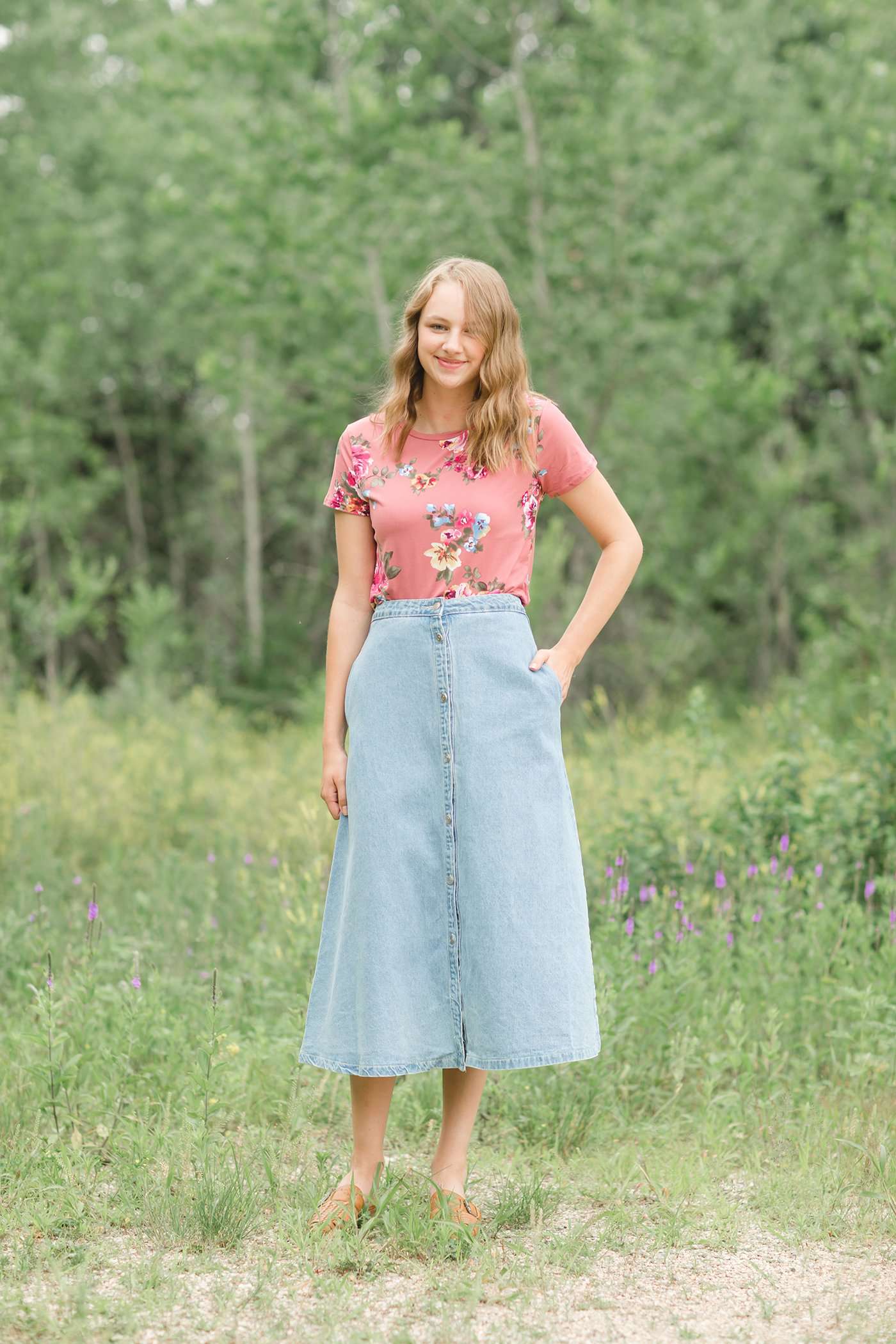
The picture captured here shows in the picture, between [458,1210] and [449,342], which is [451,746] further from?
[458,1210]

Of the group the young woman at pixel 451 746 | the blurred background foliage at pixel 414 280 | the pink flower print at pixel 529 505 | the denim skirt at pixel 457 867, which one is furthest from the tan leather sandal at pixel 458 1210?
the blurred background foliage at pixel 414 280

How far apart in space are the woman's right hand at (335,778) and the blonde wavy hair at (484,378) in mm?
686

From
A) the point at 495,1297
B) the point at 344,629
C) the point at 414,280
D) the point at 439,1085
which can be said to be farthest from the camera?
the point at 414,280

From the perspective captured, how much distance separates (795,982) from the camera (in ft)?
14.2

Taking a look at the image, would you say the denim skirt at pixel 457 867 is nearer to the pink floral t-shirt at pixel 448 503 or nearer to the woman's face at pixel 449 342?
the pink floral t-shirt at pixel 448 503

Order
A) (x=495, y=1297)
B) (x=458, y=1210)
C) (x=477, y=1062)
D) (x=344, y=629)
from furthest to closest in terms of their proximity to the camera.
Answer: (x=344, y=629), (x=458, y=1210), (x=477, y=1062), (x=495, y=1297)

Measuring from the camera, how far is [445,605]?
301 centimetres

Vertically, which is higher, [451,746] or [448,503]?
[448,503]

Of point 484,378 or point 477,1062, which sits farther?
point 484,378

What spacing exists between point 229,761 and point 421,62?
646cm

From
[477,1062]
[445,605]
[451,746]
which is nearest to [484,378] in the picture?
[445,605]

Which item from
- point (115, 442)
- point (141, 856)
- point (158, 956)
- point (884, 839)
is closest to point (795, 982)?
point (884, 839)

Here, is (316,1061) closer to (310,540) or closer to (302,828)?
(302,828)

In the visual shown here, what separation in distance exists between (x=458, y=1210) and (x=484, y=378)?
1.85 m
